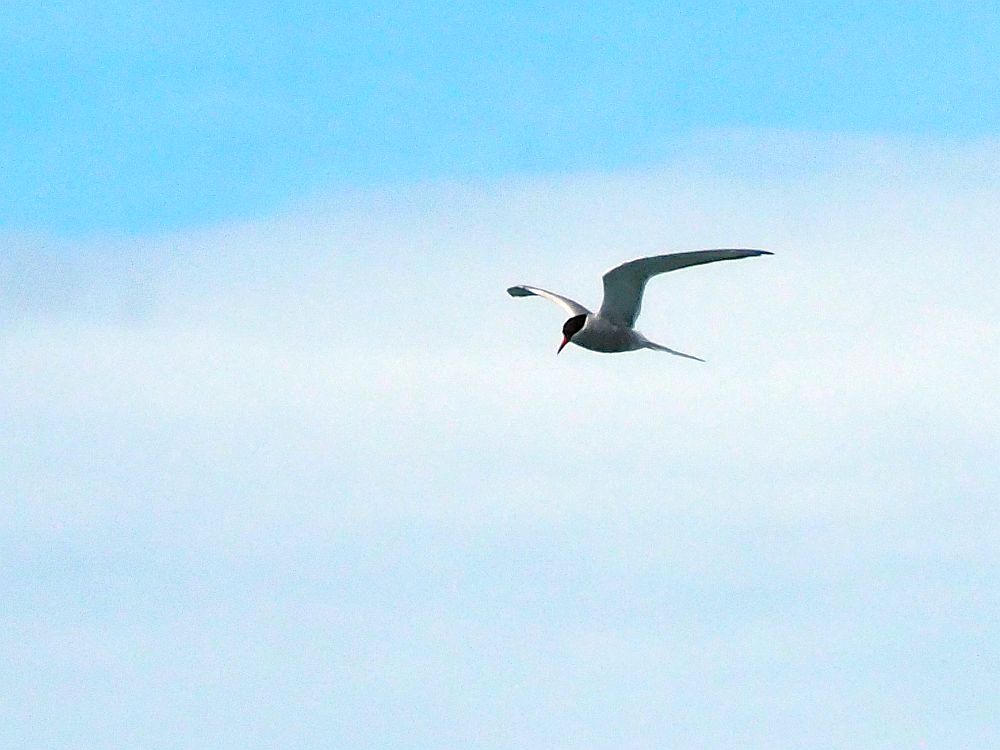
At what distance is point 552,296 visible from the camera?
46.8 meters

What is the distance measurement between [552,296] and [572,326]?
3702 mm

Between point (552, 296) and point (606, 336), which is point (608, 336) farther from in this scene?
point (552, 296)

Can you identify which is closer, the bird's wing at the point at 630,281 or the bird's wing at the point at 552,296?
the bird's wing at the point at 630,281

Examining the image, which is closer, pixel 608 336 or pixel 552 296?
pixel 608 336

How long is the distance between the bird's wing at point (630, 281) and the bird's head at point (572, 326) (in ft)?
3.41

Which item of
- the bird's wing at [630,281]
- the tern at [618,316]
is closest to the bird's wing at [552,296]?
the tern at [618,316]

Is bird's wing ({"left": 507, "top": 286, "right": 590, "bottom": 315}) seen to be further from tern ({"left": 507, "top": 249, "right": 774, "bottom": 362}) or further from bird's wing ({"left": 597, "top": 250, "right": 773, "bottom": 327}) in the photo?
bird's wing ({"left": 597, "top": 250, "right": 773, "bottom": 327})

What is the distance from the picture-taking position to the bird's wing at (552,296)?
1768 inches

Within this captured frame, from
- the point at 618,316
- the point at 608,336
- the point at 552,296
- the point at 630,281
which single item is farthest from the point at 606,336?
the point at 552,296

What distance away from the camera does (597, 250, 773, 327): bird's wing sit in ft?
126

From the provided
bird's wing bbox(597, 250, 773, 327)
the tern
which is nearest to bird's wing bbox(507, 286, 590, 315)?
the tern

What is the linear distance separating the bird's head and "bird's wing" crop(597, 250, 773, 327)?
1040 millimetres

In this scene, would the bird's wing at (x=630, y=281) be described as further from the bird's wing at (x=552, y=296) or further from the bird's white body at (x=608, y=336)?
the bird's wing at (x=552, y=296)

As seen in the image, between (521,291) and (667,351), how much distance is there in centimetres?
899
